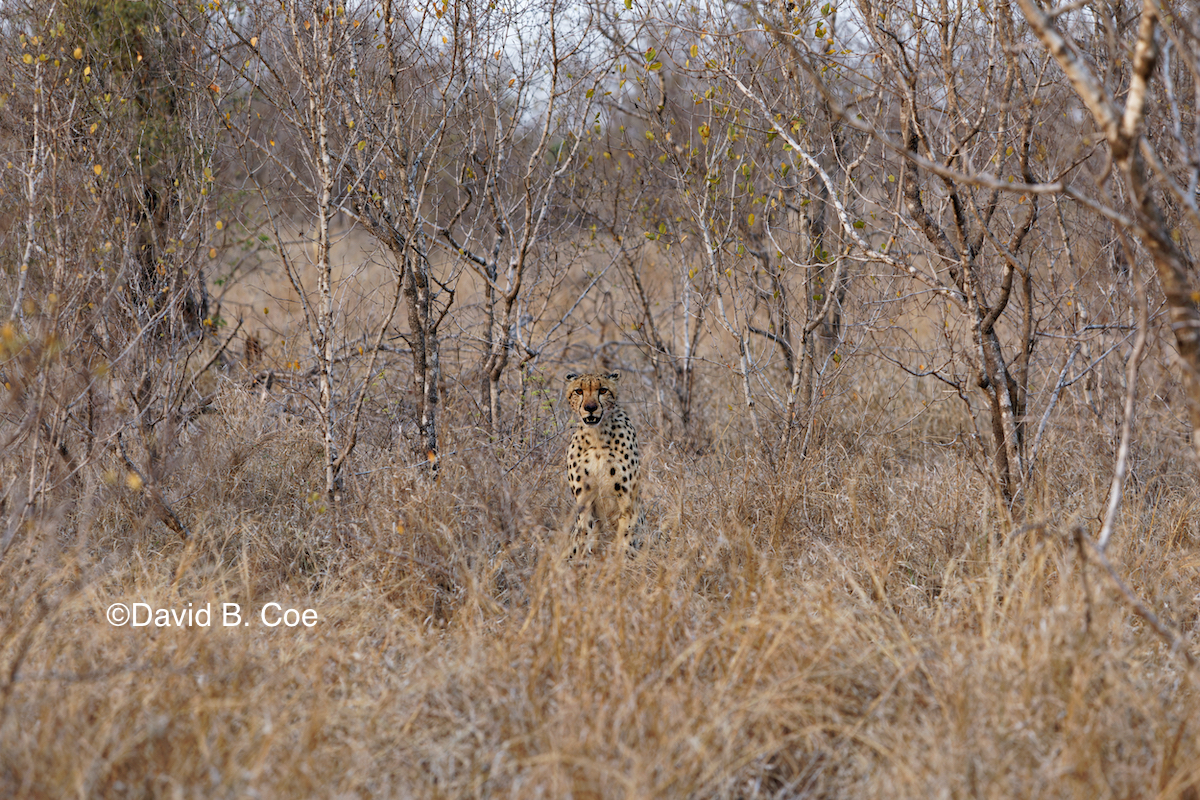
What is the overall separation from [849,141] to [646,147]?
1.38 m

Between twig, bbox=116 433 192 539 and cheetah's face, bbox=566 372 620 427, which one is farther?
cheetah's face, bbox=566 372 620 427

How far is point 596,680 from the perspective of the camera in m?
2.58

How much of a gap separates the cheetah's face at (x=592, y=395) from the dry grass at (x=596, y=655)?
374 millimetres

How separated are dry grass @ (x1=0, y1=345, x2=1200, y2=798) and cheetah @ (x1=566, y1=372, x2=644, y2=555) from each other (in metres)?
0.17

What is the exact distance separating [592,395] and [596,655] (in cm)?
158

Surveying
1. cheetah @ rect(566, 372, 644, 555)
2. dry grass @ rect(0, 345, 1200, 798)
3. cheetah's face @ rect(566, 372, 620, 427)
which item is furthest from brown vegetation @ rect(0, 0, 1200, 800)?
cheetah's face @ rect(566, 372, 620, 427)

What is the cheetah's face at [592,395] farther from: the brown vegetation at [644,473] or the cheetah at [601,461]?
the brown vegetation at [644,473]

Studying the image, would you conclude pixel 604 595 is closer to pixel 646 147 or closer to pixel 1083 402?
pixel 1083 402

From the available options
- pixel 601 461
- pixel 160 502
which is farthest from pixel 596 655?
pixel 160 502

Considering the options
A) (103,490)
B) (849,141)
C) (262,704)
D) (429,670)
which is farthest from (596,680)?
(849,141)

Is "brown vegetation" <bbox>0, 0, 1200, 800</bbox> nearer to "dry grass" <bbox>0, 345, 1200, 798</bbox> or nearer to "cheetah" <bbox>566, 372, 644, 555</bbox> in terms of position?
"dry grass" <bbox>0, 345, 1200, 798</bbox>

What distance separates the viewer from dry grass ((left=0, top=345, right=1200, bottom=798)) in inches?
87.2

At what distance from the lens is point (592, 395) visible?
4078 millimetres

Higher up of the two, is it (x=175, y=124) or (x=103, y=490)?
(x=175, y=124)
